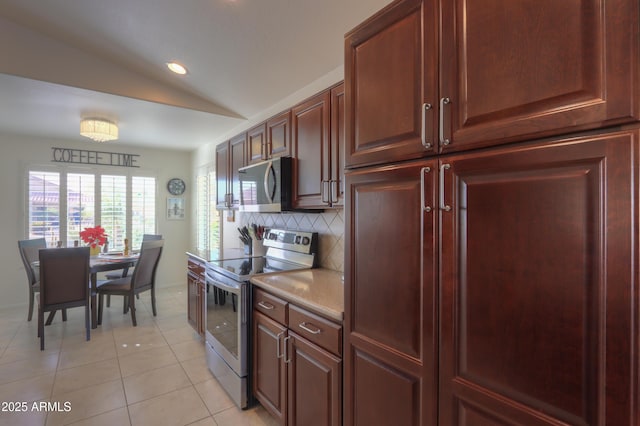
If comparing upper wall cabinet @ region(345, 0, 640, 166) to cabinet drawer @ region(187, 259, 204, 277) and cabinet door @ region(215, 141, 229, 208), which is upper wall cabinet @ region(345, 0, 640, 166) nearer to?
cabinet drawer @ region(187, 259, 204, 277)

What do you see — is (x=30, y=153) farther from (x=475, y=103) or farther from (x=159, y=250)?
(x=475, y=103)

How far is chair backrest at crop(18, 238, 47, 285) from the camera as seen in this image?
344 centimetres

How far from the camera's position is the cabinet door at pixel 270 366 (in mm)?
1717

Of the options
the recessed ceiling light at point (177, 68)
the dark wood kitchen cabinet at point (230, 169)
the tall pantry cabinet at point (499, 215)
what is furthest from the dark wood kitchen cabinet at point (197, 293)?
the tall pantry cabinet at point (499, 215)

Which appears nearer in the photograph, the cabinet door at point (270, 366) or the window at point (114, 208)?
the cabinet door at point (270, 366)

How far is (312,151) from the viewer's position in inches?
80.9

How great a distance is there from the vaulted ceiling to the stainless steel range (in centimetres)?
139

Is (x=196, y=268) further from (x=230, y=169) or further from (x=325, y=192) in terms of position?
(x=325, y=192)

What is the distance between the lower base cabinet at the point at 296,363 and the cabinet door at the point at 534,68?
104 centimetres

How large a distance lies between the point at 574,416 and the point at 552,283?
0.31m

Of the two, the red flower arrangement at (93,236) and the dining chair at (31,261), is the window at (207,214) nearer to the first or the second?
the red flower arrangement at (93,236)

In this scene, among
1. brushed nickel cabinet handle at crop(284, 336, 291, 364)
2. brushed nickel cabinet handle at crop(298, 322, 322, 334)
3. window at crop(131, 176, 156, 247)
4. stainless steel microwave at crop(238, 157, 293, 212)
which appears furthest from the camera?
window at crop(131, 176, 156, 247)

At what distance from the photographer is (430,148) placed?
3.24 feet

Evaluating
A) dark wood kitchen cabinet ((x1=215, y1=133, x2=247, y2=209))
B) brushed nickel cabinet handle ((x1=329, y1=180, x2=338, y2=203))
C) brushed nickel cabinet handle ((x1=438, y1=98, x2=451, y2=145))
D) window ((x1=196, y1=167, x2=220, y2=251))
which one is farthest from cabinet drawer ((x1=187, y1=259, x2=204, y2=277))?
brushed nickel cabinet handle ((x1=438, y1=98, x2=451, y2=145))
